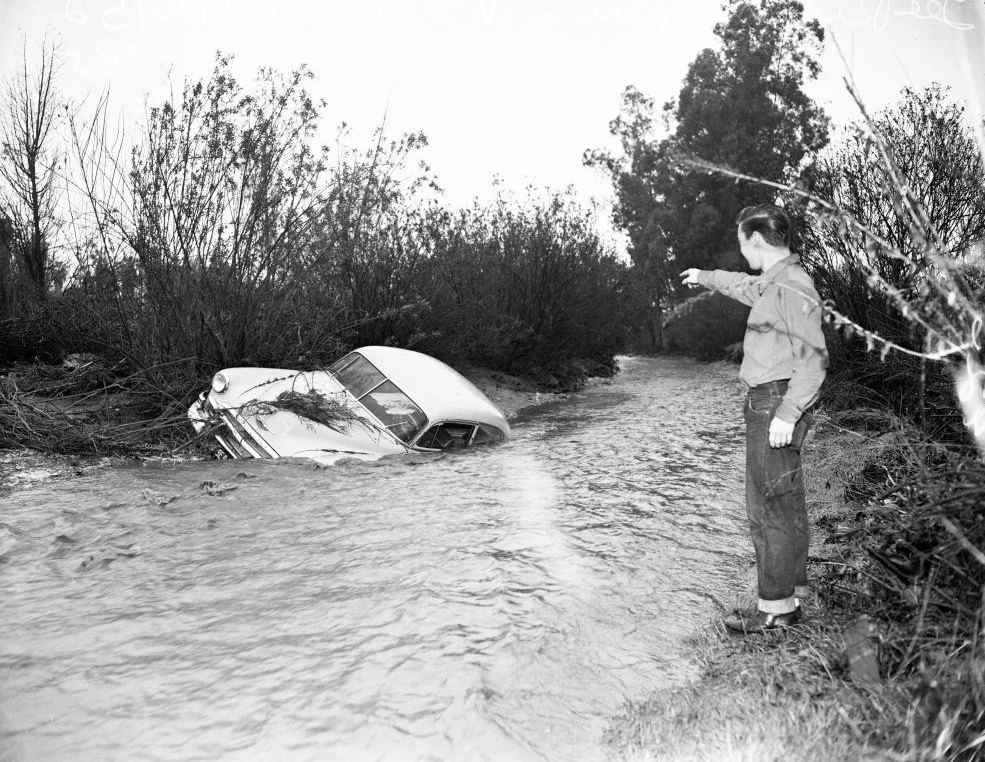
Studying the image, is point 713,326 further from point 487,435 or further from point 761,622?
point 761,622

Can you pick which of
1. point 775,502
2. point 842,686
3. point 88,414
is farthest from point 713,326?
point 842,686

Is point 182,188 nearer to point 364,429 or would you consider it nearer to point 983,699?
point 364,429

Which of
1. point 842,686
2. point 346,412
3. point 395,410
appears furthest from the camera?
point 395,410

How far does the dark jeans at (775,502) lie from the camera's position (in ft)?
11.7

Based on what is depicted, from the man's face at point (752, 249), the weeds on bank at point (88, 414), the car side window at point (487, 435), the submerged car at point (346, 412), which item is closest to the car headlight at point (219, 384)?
the submerged car at point (346, 412)

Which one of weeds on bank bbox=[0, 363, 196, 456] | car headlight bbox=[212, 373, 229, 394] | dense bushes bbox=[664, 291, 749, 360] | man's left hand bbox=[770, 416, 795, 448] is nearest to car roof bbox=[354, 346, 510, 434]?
car headlight bbox=[212, 373, 229, 394]

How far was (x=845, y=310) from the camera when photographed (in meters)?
8.59

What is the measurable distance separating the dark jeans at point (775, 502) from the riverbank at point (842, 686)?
0.21m

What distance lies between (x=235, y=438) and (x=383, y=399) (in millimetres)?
1718

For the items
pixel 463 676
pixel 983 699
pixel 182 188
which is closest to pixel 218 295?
pixel 182 188

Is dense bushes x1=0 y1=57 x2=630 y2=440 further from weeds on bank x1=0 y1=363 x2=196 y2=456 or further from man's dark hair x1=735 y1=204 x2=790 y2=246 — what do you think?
man's dark hair x1=735 y1=204 x2=790 y2=246

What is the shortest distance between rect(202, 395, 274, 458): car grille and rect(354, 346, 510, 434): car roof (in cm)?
177

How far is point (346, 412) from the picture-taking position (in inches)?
328

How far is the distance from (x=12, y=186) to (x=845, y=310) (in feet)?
41.2
